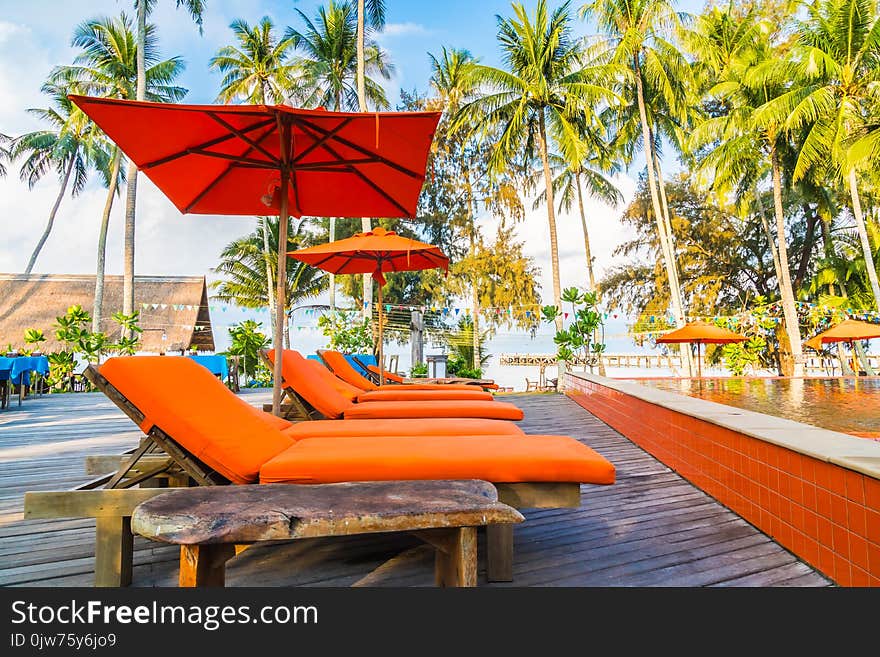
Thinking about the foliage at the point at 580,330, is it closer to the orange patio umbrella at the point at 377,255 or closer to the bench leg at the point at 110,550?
the orange patio umbrella at the point at 377,255

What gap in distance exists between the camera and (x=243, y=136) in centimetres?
280

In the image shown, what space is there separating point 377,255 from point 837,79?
13.6m

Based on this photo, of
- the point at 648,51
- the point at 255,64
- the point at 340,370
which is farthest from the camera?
the point at 255,64

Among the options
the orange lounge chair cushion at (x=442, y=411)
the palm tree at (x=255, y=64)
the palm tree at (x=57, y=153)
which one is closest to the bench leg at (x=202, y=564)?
the orange lounge chair cushion at (x=442, y=411)

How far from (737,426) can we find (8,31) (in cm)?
2316

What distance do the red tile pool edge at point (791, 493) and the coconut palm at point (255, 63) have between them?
16.7 m

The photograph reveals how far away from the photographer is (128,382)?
1.71 meters

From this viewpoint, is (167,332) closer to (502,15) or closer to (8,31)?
(8,31)

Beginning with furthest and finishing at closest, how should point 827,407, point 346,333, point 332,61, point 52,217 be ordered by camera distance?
point 52,217 < point 332,61 < point 346,333 < point 827,407

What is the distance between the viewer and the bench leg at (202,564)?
116 cm

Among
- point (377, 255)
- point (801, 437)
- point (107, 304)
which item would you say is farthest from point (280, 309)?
point (107, 304)

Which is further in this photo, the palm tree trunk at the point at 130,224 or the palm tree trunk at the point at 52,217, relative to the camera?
the palm tree trunk at the point at 52,217

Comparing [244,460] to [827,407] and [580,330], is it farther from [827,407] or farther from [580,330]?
[580,330]
